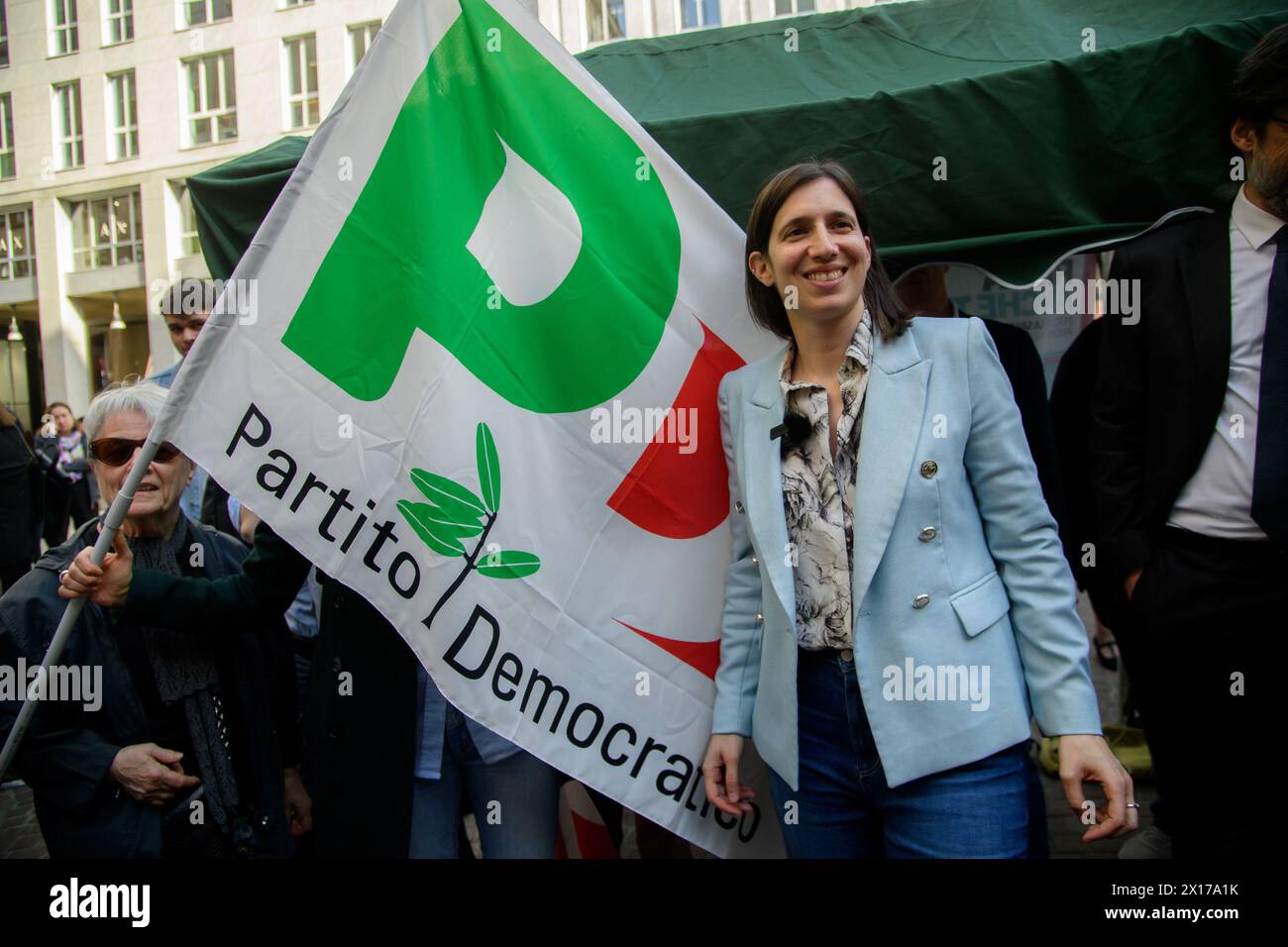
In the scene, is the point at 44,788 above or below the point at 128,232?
below

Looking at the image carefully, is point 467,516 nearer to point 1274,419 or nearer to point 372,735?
point 372,735

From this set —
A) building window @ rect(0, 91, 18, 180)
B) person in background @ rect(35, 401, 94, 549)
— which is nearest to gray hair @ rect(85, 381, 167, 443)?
building window @ rect(0, 91, 18, 180)

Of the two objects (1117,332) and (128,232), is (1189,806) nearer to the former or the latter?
(1117,332)

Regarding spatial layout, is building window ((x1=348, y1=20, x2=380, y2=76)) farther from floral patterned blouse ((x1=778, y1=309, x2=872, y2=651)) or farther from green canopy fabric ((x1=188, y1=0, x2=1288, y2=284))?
floral patterned blouse ((x1=778, y1=309, x2=872, y2=651))

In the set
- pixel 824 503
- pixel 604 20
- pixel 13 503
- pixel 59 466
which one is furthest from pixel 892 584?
pixel 59 466

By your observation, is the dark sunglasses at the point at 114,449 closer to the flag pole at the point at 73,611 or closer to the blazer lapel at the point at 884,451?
the flag pole at the point at 73,611

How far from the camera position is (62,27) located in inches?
136

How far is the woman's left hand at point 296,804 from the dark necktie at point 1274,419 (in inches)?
99.6

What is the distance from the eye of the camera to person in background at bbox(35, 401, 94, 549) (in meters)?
8.15

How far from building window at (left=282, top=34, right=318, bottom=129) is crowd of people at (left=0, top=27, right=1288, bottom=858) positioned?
2175 millimetres

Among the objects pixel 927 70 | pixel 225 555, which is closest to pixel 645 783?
pixel 225 555

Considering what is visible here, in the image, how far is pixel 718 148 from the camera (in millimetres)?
2977
